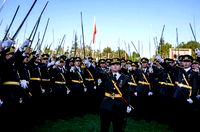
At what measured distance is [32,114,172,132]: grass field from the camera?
8.30 m

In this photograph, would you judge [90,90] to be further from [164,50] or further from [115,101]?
[164,50]

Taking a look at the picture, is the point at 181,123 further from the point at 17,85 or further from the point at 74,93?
the point at 17,85

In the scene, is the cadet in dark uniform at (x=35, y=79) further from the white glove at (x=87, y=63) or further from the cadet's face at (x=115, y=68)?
the cadet's face at (x=115, y=68)

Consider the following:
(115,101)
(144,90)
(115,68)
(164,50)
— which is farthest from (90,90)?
(164,50)

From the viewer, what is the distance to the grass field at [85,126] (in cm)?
830

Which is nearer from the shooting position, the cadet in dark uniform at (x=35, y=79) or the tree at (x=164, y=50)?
the cadet in dark uniform at (x=35, y=79)

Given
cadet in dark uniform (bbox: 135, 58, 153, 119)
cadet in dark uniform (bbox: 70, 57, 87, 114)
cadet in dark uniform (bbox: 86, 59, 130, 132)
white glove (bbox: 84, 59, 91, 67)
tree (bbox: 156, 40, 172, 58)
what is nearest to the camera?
cadet in dark uniform (bbox: 86, 59, 130, 132)

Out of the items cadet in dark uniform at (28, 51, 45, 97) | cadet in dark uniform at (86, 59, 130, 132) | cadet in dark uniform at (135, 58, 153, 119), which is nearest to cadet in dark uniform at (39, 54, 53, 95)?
cadet in dark uniform at (28, 51, 45, 97)

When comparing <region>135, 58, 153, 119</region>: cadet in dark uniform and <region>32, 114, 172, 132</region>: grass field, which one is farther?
<region>135, 58, 153, 119</region>: cadet in dark uniform

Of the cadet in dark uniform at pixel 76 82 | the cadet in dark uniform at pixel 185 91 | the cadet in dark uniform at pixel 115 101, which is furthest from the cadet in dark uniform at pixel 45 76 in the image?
the cadet in dark uniform at pixel 185 91

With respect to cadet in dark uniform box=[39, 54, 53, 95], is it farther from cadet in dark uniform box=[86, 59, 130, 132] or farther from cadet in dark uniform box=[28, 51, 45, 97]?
cadet in dark uniform box=[86, 59, 130, 132]

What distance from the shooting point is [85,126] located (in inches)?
348

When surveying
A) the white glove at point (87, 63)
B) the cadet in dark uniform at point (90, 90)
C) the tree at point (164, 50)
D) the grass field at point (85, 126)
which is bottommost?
the grass field at point (85, 126)

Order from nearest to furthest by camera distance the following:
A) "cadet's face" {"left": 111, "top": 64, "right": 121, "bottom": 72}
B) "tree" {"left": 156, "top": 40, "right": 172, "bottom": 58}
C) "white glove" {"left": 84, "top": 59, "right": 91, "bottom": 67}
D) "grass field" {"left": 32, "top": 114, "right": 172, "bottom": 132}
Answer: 1. "cadet's face" {"left": 111, "top": 64, "right": 121, "bottom": 72}
2. "grass field" {"left": 32, "top": 114, "right": 172, "bottom": 132}
3. "white glove" {"left": 84, "top": 59, "right": 91, "bottom": 67}
4. "tree" {"left": 156, "top": 40, "right": 172, "bottom": 58}
